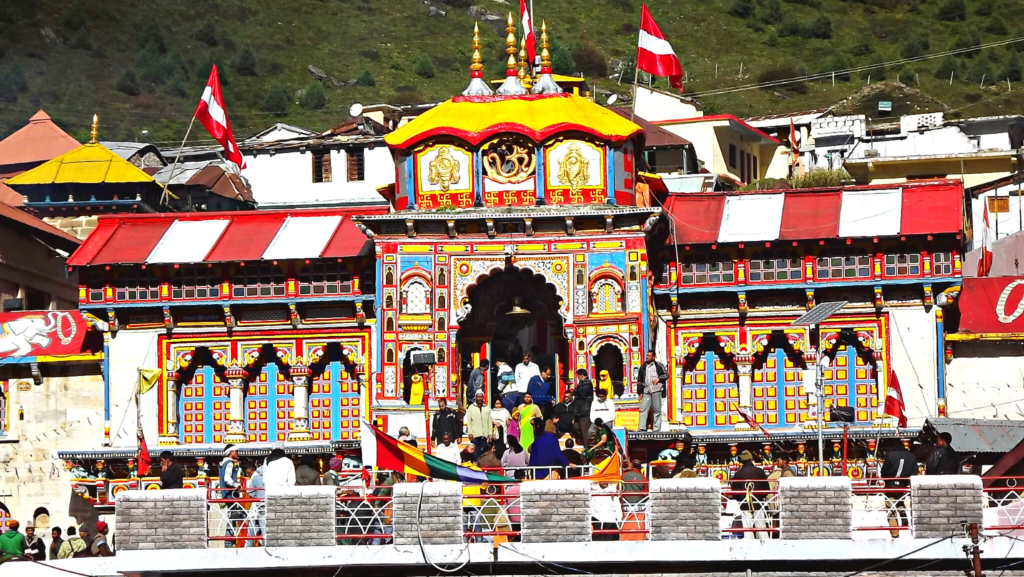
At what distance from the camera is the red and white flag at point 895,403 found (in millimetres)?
44250

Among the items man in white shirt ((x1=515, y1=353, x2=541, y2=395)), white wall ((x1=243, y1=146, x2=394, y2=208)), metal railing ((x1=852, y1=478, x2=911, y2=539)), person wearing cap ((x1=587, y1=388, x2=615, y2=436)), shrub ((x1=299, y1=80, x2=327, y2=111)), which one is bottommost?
metal railing ((x1=852, y1=478, x2=911, y2=539))

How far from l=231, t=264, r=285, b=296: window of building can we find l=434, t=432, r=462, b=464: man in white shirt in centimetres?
1099

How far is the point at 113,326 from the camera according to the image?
48.7m

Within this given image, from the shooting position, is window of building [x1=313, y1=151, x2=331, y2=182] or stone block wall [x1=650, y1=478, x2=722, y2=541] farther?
window of building [x1=313, y1=151, x2=331, y2=182]

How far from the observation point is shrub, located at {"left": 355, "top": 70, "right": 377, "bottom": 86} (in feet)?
395

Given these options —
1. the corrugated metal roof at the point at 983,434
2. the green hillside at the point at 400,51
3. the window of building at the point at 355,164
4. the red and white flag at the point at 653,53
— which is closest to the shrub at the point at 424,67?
the green hillside at the point at 400,51

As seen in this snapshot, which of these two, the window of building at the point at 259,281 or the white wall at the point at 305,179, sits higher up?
the white wall at the point at 305,179

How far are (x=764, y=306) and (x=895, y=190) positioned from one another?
3.83m

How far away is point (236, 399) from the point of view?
159 feet

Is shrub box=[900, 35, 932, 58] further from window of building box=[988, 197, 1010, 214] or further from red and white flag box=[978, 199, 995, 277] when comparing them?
red and white flag box=[978, 199, 995, 277]

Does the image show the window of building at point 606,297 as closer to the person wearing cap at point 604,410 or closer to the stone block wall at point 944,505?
the person wearing cap at point 604,410

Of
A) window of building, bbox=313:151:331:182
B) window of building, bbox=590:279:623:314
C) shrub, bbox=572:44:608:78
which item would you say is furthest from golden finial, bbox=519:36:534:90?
shrub, bbox=572:44:608:78

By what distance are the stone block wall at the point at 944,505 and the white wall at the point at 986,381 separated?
A: 1620 cm

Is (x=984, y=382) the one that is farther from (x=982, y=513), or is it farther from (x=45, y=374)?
(x=45, y=374)
